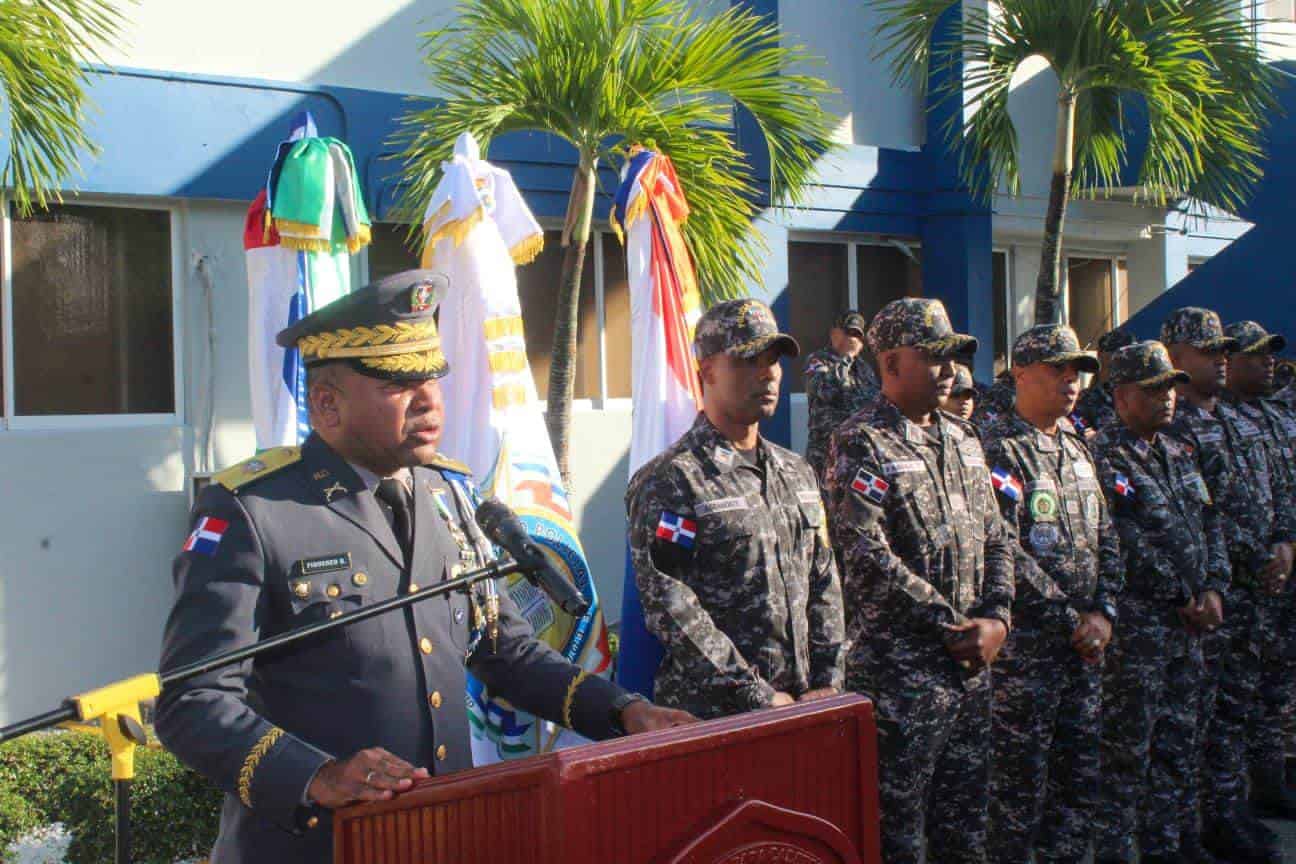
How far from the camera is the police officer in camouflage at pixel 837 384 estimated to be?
28.8 feet

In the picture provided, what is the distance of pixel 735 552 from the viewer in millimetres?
3947

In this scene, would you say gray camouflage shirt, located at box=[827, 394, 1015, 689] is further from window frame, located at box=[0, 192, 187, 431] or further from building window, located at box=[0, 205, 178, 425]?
building window, located at box=[0, 205, 178, 425]

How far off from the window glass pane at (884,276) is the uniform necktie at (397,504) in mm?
8648

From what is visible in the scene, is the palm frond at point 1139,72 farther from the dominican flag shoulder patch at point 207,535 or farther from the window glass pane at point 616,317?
the dominican flag shoulder patch at point 207,535

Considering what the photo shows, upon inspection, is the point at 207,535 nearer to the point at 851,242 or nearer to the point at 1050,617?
the point at 1050,617

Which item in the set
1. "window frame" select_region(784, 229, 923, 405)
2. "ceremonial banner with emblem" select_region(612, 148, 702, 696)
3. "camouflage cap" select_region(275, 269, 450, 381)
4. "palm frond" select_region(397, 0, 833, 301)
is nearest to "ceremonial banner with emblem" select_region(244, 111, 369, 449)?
"ceremonial banner with emblem" select_region(612, 148, 702, 696)

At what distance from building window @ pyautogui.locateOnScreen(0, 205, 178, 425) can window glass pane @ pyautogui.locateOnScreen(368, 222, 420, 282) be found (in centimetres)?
122

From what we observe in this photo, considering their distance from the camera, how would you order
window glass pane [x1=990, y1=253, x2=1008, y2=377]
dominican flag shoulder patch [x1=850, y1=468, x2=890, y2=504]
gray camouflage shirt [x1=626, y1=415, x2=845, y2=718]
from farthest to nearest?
window glass pane [x1=990, y1=253, x2=1008, y2=377]
dominican flag shoulder patch [x1=850, y1=468, x2=890, y2=504]
gray camouflage shirt [x1=626, y1=415, x2=845, y2=718]

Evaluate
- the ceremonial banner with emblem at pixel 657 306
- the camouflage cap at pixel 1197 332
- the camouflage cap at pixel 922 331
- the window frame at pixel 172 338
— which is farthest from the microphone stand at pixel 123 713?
the window frame at pixel 172 338

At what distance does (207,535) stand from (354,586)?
282 mm

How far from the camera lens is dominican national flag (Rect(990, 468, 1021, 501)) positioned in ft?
16.7

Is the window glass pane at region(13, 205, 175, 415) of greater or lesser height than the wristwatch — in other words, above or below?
above

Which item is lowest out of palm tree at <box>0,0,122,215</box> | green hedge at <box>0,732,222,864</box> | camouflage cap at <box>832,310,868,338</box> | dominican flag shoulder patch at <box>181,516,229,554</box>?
green hedge at <box>0,732,222,864</box>

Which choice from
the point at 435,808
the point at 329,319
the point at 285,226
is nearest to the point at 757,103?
the point at 285,226
